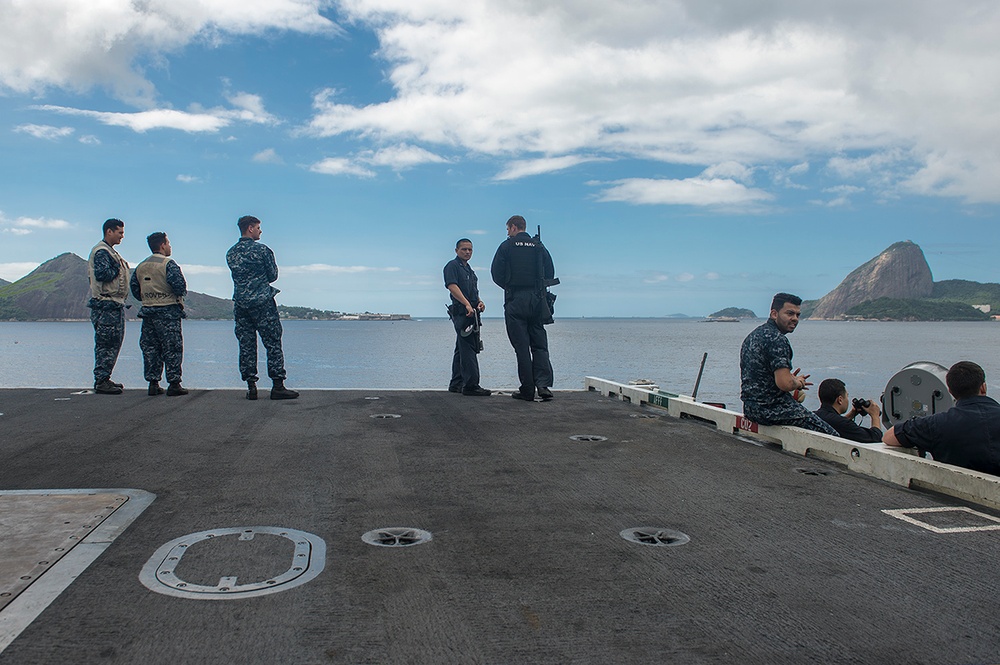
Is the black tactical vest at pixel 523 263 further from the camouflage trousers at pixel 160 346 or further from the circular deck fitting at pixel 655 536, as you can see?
the circular deck fitting at pixel 655 536

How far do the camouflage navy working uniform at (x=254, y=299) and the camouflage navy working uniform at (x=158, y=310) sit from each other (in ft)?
2.88

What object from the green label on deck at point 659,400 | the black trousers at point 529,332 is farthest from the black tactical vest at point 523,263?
the green label on deck at point 659,400

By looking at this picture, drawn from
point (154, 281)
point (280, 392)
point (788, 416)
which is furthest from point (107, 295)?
point (788, 416)

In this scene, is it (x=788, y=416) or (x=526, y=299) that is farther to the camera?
(x=526, y=299)

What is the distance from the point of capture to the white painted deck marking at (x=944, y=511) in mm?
3562

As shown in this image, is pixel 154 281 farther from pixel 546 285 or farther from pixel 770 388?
pixel 770 388

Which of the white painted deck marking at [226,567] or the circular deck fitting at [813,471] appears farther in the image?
the circular deck fitting at [813,471]

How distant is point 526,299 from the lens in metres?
9.12

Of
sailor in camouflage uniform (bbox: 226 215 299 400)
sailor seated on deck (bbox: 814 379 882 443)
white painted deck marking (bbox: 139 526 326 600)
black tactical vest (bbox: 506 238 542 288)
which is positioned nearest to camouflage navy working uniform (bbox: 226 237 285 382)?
sailor in camouflage uniform (bbox: 226 215 299 400)

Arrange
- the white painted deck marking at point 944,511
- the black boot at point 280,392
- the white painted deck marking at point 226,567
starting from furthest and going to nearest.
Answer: the black boot at point 280,392, the white painted deck marking at point 944,511, the white painted deck marking at point 226,567

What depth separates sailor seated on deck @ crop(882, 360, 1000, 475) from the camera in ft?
14.0

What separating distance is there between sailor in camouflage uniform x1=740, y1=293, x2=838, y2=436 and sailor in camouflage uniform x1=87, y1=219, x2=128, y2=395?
7.50 meters

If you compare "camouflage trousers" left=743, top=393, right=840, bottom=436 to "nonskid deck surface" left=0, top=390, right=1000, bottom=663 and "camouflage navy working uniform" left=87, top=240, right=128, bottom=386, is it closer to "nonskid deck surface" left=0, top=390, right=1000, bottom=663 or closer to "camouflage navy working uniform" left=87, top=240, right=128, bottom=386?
"nonskid deck surface" left=0, top=390, right=1000, bottom=663

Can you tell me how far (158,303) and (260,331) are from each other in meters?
1.48
